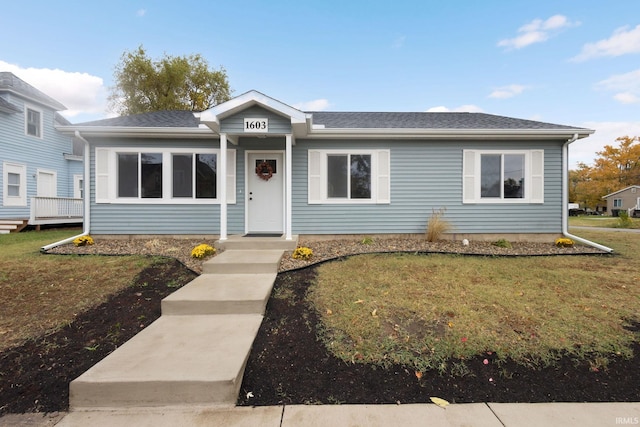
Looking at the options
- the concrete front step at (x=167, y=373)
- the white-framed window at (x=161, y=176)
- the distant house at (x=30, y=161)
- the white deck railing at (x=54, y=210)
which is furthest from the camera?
the distant house at (x=30, y=161)

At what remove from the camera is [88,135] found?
7.41 meters

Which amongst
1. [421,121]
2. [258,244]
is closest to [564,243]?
[421,121]

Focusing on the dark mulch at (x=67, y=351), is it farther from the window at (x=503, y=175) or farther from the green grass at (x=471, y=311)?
the window at (x=503, y=175)

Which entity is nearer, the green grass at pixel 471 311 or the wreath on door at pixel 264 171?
the green grass at pixel 471 311

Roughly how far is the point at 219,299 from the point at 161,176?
17.6ft

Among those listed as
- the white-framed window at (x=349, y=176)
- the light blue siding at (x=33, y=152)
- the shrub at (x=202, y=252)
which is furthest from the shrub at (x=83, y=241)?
the light blue siding at (x=33, y=152)

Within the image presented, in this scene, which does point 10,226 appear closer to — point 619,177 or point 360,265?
point 360,265

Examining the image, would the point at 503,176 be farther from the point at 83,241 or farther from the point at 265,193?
the point at 83,241

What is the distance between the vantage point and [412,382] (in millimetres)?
2414

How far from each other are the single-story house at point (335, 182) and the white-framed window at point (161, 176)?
0.09 feet

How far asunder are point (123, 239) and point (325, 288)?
6.27m

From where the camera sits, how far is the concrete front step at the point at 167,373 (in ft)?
7.14

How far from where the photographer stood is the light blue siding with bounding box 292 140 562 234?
7.76 metres

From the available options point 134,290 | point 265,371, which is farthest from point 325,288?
point 134,290
